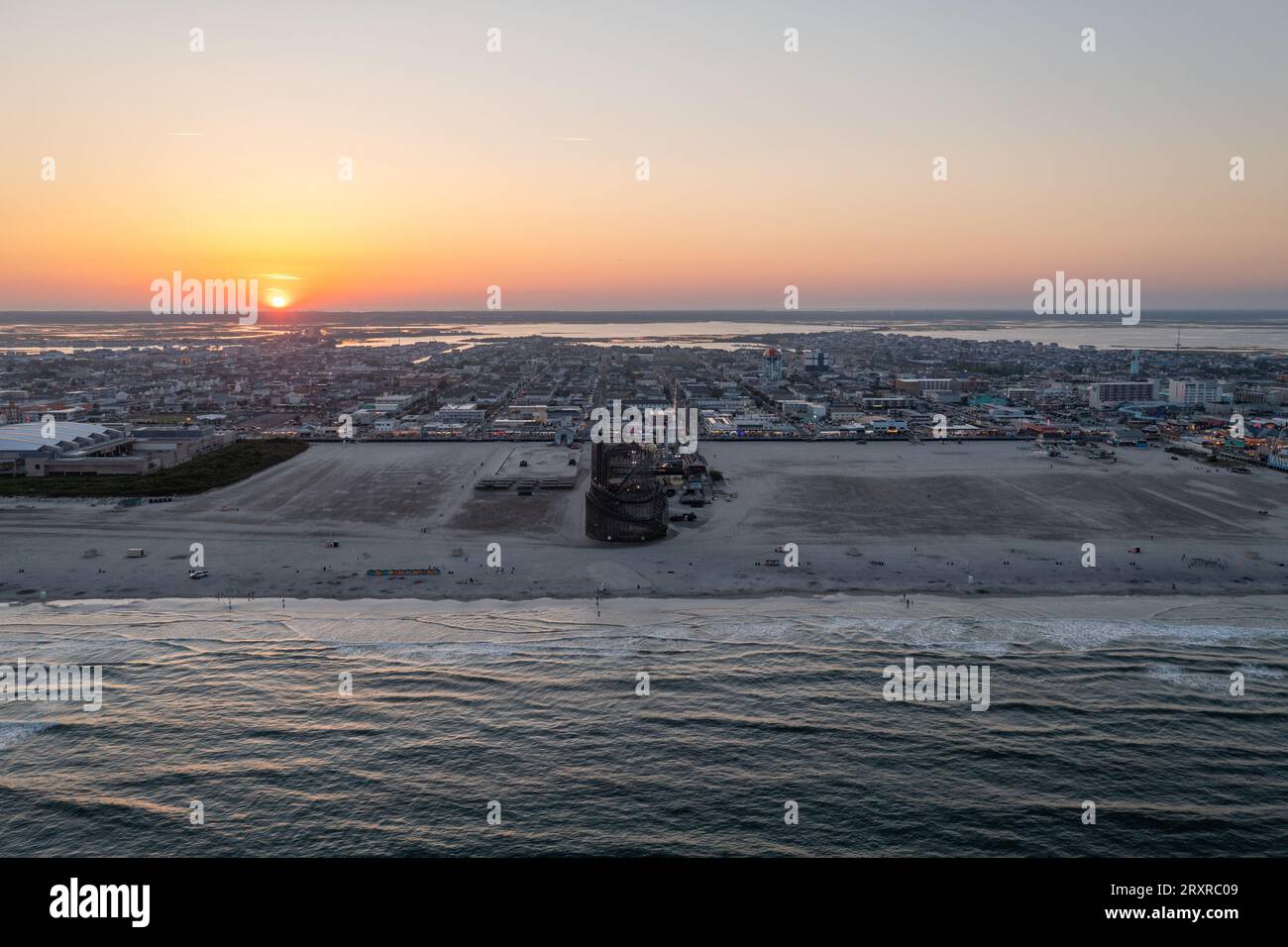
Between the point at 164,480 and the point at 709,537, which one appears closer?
the point at 709,537

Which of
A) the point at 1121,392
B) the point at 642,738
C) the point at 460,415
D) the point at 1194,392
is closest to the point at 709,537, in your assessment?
the point at 642,738

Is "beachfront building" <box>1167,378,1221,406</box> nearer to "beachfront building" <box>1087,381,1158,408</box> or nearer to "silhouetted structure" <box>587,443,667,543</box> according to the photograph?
"beachfront building" <box>1087,381,1158,408</box>

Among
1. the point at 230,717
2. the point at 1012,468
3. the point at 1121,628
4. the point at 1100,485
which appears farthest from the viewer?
the point at 1012,468

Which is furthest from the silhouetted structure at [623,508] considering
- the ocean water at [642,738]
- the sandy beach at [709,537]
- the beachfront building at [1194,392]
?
the beachfront building at [1194,392]

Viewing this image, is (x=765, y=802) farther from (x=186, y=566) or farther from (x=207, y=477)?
(x=207, y=477)

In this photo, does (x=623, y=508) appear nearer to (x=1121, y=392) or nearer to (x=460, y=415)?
(x=460, y=415)

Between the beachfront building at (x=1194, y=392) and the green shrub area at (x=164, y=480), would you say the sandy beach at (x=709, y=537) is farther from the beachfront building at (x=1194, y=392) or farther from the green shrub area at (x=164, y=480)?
the beachfront building at (x=1194, y=392)

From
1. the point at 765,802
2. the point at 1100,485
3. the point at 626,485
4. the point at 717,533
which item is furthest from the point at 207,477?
the point at 1100,485
